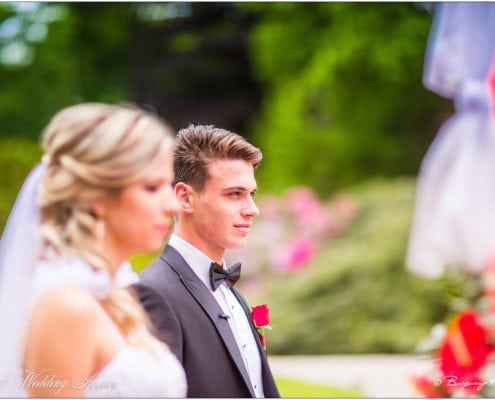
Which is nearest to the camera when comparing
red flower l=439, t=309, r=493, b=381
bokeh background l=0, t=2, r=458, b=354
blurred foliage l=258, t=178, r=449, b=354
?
red flower l=439, t=309, r=493, b=381

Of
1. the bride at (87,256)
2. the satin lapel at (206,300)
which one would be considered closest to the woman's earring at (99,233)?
the bride at (87,256)

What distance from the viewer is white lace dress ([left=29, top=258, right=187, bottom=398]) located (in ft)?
5.60

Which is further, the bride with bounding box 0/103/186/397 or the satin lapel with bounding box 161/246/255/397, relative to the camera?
the satin lapel with bounding box 161/246/255/397

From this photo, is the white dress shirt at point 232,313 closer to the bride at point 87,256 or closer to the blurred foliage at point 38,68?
the bride at point 87,256

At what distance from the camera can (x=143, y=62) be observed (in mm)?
14805

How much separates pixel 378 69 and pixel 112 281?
29.5 feet

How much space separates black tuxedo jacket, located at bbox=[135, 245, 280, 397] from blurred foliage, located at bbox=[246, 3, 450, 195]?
8.18 meters

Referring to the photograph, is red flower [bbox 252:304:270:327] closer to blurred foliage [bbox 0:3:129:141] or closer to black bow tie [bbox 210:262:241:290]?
black bow tie [bbox 210:262:241:290]

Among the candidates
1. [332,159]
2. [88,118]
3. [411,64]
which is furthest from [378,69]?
[88,118]

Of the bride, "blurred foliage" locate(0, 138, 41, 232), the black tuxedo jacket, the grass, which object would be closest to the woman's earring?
the bride

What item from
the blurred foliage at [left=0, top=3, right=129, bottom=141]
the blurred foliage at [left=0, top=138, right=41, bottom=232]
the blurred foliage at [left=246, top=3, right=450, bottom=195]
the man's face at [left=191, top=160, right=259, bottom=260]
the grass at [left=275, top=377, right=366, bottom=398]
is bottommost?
the man's face at [left=191, top=160, right=259, bottom=260]

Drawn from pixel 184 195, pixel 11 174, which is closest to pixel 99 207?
pixel 184 195

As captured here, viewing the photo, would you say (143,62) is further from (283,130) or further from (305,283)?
(305,283)

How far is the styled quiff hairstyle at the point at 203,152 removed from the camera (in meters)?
2.12
